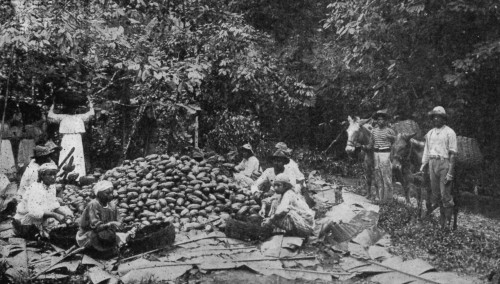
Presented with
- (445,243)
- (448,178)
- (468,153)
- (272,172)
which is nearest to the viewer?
(445,243)

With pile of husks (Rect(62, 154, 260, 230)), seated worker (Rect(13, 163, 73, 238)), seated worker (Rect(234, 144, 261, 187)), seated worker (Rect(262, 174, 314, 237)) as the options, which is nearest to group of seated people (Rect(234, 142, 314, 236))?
seated worker (Rect(262, 174, 314, 237))

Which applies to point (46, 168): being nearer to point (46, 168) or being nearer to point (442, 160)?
point (46, 168)

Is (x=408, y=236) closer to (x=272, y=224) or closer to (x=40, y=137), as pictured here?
(x=272, y=224)

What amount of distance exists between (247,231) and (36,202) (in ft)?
10.8

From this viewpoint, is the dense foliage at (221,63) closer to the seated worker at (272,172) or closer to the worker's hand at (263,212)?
the seated worker at (272,172)

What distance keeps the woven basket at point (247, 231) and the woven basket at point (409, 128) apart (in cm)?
455

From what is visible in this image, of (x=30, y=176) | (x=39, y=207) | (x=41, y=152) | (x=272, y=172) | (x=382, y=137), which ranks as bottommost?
(x=39, y=207)

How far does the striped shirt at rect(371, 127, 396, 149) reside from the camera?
10.8 meters

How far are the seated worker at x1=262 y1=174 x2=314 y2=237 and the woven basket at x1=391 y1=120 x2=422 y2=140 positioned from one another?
3944 mm

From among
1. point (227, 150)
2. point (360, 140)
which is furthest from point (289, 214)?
point (227, 150)

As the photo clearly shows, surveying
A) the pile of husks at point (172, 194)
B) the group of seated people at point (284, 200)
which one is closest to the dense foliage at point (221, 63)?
the pile of husks at point (172, 194)

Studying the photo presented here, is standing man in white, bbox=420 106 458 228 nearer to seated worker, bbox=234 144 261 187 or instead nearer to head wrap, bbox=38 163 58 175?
seated worker, bbox=234 144 261 187

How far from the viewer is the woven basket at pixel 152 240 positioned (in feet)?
23.8

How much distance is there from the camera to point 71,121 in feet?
35.2
